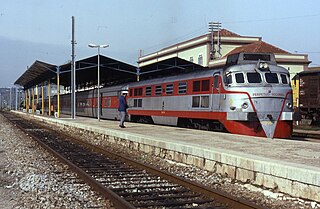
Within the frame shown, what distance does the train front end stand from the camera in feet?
48.4

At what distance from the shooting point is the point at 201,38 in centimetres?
6003

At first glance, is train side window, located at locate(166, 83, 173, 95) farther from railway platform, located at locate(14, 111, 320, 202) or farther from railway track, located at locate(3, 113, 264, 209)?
railway track, located at locate(3, 113, 264, 209)

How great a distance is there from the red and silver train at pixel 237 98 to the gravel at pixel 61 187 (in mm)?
3976

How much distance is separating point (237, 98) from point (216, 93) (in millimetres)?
1217

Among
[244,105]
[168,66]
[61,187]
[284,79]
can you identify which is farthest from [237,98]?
[168,66]

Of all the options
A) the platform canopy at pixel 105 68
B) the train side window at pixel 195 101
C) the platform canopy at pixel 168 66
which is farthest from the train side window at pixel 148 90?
the platform canopy at pixel 105 68

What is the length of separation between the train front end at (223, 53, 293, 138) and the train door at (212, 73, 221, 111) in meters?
0.46

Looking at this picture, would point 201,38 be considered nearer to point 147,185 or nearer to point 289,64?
point 289,64

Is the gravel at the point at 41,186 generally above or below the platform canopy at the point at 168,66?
below

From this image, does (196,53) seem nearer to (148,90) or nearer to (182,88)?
(148,90)

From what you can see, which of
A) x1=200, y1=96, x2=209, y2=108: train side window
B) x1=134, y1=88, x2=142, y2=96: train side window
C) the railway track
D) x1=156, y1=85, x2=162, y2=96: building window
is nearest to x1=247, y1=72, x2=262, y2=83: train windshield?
x1=200, y1=96, x2=209, y2=108: train side window

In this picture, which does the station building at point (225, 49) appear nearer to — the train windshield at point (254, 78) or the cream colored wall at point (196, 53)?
the cream colored wall at point (196, 53)

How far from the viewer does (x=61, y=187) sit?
8141 millimetres

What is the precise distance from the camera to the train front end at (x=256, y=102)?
1476 centimetres
